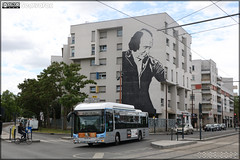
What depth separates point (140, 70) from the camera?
5531 cm

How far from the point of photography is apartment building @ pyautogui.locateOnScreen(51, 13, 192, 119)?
178ft

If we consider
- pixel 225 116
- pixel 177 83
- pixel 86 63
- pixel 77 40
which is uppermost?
pixel 77 40

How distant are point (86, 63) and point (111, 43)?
6.76 meters

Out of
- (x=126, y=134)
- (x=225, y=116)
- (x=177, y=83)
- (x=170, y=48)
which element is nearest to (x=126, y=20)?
(x=170, y=48)

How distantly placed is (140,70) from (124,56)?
4158mm

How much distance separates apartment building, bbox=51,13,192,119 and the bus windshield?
33488 millimetres

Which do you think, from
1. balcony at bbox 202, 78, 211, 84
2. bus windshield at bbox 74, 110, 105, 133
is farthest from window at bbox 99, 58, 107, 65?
bus windshield at bbox 74, 110, 105, 133

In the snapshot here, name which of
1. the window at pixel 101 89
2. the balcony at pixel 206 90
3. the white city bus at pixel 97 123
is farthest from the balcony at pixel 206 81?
the white city bus at pixel 97 123

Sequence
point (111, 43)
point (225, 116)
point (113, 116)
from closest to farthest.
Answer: point (113, 116)
point (111, 43)
point (225, 116)

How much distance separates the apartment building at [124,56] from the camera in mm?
54188

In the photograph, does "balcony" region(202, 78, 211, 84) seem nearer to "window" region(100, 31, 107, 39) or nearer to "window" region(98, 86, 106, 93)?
"window" region(98, 86, 106, 93)

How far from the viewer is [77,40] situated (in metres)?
61.3

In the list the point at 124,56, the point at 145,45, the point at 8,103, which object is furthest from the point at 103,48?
the point at 8,103

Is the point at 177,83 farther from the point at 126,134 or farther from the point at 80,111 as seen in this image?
the point at 80,111
